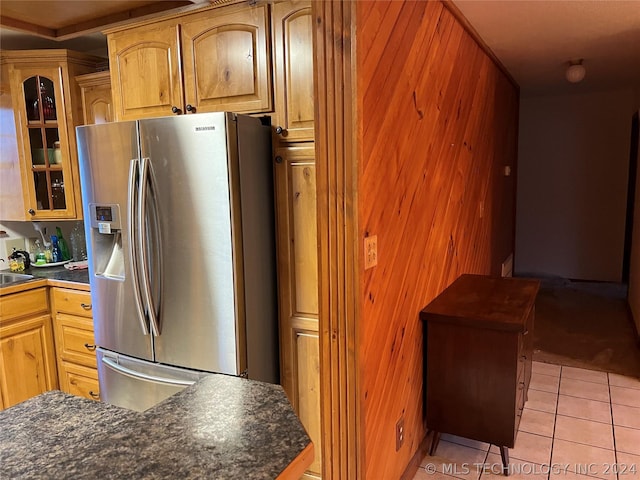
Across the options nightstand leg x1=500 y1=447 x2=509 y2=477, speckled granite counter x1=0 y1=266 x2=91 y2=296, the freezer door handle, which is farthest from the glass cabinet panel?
nightstand leg x1=500 y1=447 x2=509 y2=477

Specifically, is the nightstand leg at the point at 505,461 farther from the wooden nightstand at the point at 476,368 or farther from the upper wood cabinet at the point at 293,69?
the upper wood cabinet at the point at 293,69

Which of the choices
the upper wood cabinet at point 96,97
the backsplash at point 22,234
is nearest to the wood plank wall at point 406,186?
the upper wood cabinet at point 96,97

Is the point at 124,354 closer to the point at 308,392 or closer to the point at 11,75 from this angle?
the point at 308,392

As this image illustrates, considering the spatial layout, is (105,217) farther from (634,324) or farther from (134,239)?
(634,324)

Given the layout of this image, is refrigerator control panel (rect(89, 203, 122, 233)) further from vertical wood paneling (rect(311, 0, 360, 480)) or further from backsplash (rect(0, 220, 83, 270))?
backsplash (rect(0, 220, 83, 270))

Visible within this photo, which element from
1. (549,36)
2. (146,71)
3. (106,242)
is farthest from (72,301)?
(549,36)

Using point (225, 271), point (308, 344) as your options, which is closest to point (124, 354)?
point (225, 271)

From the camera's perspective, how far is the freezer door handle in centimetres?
207

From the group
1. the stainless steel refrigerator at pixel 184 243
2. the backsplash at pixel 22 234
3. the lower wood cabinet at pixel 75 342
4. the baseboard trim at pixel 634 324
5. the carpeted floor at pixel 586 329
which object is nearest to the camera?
the stainless steel refrigerator at pixel 184 243

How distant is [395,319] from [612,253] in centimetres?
495

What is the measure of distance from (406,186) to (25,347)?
7.93 ft

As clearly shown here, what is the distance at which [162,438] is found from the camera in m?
0.87

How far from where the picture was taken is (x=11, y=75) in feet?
9.54

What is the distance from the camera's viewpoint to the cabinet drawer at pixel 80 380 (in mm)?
2770
